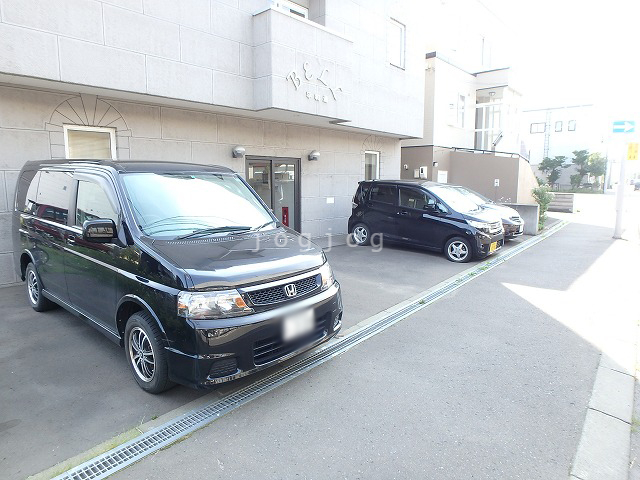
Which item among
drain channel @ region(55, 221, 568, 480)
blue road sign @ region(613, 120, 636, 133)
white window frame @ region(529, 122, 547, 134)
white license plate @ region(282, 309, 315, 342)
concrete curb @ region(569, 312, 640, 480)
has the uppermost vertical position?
white window frame @ region(529, 122, 547, 134)

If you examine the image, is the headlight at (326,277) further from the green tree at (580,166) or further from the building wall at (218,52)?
the green tree at (580,166)

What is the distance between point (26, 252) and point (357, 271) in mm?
5161

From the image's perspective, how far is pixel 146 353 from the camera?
→ 3.33 m

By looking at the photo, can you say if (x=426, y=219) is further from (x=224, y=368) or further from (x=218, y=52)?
(x=224, y=368)

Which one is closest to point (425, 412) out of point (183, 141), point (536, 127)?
point (183, 141)

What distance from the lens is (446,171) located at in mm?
16422

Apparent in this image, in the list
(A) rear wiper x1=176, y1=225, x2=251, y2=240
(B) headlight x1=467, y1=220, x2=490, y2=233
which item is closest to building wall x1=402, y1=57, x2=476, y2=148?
(B) headlight x1=467, y1=220, x2=490, y2=233

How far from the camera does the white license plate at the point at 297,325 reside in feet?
10.8

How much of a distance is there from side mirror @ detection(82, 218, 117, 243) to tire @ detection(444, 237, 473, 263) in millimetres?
6969

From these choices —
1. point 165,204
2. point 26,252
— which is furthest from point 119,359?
point 26,252

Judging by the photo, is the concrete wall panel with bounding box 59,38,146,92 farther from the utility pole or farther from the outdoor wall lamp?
the utility pole

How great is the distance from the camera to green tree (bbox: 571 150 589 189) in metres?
44.5

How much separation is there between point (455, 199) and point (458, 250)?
138cm

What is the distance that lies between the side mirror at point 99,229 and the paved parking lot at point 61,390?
1.29 m
